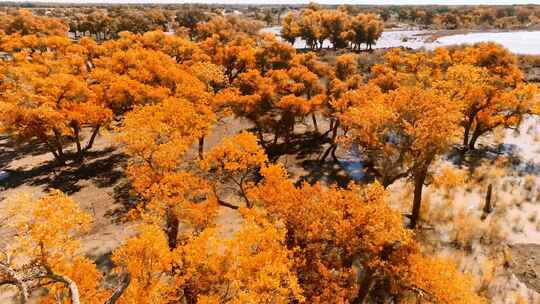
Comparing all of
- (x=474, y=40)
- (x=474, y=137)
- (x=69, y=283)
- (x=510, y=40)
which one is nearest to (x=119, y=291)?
(x=69, y=283)

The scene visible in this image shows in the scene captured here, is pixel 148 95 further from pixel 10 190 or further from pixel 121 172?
pixel 10 190

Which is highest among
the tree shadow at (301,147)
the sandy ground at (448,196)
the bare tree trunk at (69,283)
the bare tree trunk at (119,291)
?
the bare tree trunk at (69,283)

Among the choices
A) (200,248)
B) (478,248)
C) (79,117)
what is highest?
(79,117)

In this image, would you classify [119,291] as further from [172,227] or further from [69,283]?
[172,227]

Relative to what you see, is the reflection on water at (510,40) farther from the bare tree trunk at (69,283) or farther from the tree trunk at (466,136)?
the bare tree trunk at (69,283)

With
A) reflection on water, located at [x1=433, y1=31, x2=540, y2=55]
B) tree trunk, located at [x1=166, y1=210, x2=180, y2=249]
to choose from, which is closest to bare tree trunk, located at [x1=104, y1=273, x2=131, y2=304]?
tree trunk, located at [x1=166, y1=210, x2=180, y2=249]

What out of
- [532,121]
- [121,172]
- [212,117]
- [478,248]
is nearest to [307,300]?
[478,248]

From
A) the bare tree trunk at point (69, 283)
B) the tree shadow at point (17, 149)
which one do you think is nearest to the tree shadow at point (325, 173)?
the bare tree trunk at point (69, 283)
